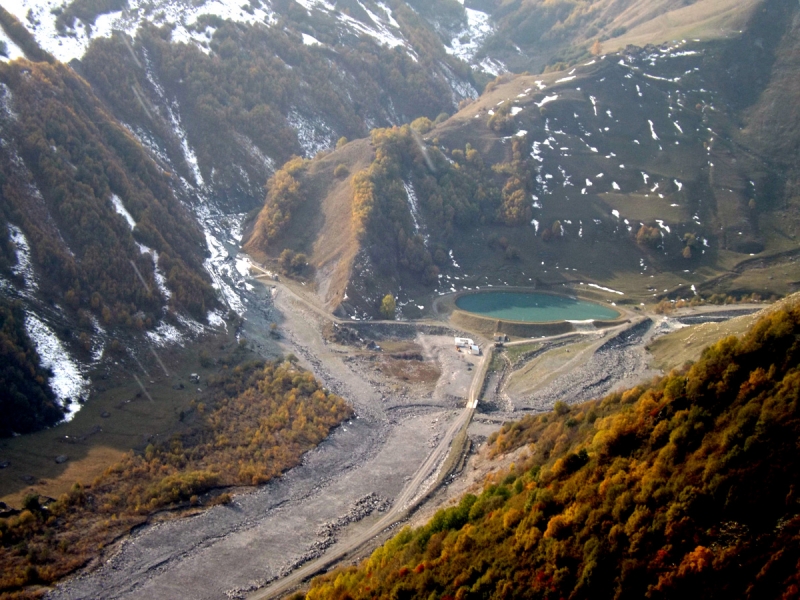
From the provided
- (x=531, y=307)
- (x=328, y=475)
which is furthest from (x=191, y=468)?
(x=531, y=307)

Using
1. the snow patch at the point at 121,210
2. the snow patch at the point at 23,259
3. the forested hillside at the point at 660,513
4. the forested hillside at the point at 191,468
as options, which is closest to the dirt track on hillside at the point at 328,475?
the forested hillside at the point at 191,468

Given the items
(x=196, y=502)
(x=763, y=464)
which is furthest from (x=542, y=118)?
(x=763, y=464)

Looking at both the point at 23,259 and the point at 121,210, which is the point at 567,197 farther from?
the point at 23,259

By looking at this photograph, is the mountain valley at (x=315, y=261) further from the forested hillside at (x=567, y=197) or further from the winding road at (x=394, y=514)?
the forested hillside at (x=567, y=197)

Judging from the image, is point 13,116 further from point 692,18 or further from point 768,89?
point 692,18

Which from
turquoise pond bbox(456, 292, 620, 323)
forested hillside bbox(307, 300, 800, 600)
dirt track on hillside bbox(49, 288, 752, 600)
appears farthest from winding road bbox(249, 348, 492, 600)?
turquoise pond bbox(456, 292, 620, 323)

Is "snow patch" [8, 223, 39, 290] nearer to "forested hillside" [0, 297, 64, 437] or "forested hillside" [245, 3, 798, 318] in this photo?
"forested hillside" [0, 297, 64, 437]

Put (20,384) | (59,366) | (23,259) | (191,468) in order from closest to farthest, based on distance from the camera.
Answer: (191,468)
(20,384)
(59,366)
(23,259)
